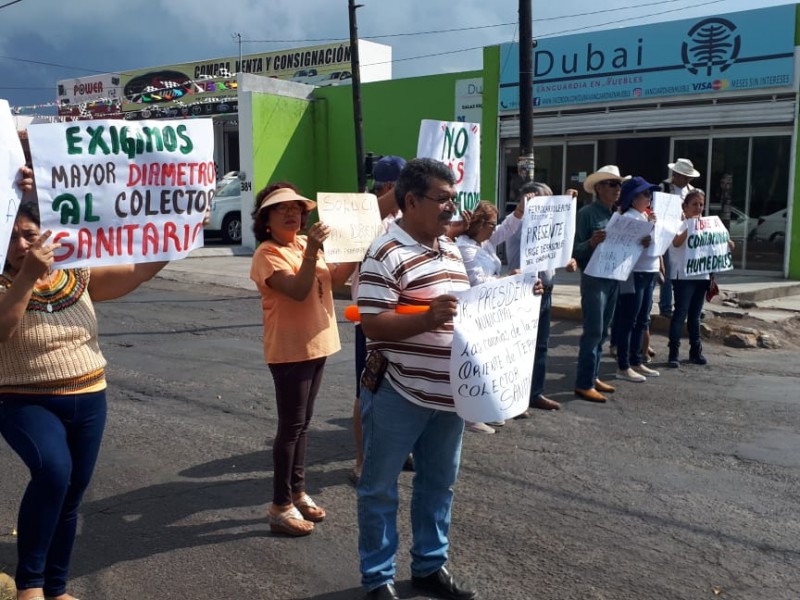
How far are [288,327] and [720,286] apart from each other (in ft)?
37.8

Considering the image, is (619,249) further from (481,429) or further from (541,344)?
(481,429)

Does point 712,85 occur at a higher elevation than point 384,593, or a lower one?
higher

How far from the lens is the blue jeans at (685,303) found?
27.8 feet

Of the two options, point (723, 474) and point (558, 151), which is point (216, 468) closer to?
point (723, 474)

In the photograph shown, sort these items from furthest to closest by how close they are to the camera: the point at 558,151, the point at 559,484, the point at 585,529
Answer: the point at 558,151 < the point at 559,484 < the point at 585,529

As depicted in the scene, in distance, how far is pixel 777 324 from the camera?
10.8 meters

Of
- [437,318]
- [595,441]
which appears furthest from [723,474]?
[437,318]

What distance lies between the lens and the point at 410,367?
3.34 metres

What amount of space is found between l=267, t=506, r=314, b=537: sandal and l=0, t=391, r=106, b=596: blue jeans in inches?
45.4

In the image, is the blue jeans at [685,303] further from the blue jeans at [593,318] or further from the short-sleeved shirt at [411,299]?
the short-sleeved shirt at [411,299]

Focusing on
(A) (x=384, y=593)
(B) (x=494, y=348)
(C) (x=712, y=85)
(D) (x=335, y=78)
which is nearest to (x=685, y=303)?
(B) (x=494, y=348)

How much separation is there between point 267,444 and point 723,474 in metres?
3.21

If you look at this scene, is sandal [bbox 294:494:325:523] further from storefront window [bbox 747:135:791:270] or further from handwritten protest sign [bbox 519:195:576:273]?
storefront window [bbox 747:135:791:270]

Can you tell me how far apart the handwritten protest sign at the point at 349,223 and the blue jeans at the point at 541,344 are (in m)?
2.17
